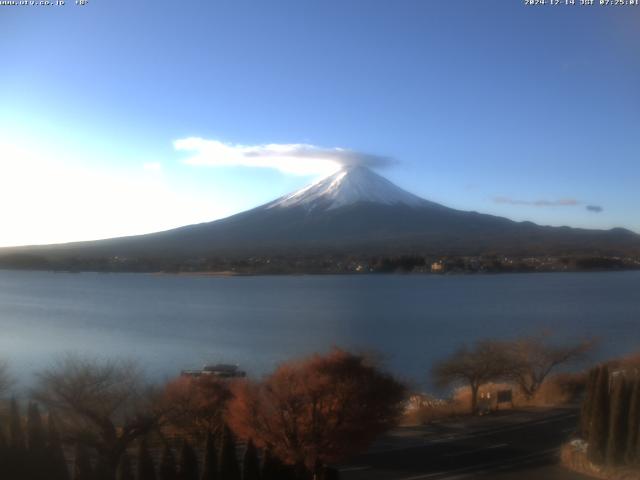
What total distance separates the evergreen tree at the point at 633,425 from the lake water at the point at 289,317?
17.7ft

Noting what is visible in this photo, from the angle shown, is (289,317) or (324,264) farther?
(324,264)

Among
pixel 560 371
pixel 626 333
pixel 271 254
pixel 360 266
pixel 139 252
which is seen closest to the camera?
pixel 560 371

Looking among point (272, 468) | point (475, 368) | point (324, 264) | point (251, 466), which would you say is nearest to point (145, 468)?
point (251, 466)

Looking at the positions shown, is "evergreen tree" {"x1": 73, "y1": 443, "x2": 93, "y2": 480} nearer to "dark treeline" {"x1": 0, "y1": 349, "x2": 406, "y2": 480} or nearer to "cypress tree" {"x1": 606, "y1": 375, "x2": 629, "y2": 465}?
"dark treeline" {"x1": 0, "y1": 349, "x2": 406, "y2": 480}

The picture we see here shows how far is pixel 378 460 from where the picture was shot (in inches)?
291

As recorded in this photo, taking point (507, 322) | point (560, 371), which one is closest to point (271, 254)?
point (507, 322)

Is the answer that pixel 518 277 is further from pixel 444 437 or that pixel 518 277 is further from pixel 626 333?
pixel 444 437

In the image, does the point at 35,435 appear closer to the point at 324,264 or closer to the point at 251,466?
the point at 251,466

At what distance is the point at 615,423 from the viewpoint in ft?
22.1

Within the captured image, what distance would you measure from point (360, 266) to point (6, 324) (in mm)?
26825

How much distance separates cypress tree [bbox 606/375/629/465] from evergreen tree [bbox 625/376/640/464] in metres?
0.05

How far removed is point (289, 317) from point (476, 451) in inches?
656

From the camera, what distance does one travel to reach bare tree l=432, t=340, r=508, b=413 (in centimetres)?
1090

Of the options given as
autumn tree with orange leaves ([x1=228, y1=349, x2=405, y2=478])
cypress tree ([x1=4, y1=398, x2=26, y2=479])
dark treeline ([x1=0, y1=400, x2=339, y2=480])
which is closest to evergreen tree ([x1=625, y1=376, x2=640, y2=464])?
autumn tree with orange leaves ([x1=228, y1=349, x2=405, y2=478])
